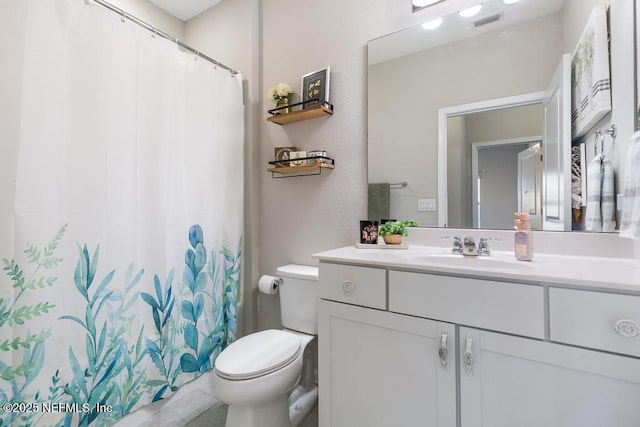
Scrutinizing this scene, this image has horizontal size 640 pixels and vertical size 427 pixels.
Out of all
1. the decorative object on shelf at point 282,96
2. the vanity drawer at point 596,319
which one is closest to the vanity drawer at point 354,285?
the vanity drawer at point 596,319

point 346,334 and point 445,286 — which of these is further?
point 346,334

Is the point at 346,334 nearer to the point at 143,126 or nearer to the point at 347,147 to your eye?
the point at 347,147

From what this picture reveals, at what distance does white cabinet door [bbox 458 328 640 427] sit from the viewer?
2.41ft

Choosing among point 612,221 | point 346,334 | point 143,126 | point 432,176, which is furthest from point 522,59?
point 143,126

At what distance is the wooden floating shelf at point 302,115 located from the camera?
1.69 meters

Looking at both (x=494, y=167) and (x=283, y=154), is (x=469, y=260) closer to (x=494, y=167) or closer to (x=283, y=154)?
(x=494, y=167)

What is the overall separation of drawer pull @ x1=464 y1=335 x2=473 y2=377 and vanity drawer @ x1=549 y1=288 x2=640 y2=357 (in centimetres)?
21

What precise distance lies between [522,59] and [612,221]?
76 cm

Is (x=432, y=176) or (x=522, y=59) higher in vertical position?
(x=522, y=59)

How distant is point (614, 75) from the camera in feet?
3.39

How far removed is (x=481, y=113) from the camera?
1362 millimetres

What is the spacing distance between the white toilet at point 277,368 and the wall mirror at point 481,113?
27.9 inches

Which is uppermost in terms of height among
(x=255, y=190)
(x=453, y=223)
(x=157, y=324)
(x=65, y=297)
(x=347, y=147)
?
(x=347, y=147)

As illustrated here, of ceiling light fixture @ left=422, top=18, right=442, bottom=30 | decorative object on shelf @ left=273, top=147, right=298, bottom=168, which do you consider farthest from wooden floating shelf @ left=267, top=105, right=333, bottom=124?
ceiling light fixture @ left=422, top=18, right=442, bottom=30
